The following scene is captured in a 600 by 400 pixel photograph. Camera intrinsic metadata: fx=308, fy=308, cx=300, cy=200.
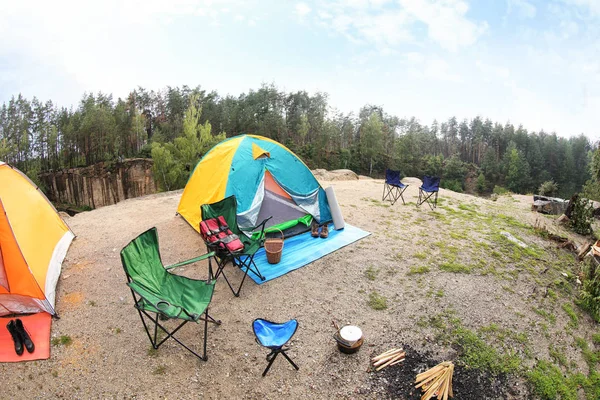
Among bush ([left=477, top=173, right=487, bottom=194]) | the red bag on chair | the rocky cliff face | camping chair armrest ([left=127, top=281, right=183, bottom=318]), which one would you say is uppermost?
the red bag on chair

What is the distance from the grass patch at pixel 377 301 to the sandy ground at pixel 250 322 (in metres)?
0.07

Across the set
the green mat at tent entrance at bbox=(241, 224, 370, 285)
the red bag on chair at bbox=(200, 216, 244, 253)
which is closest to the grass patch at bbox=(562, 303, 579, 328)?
the green mat at tent entrance at bbox=(241, 224, 370, 285)

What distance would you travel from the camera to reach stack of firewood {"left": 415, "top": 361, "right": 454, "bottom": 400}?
2.68m

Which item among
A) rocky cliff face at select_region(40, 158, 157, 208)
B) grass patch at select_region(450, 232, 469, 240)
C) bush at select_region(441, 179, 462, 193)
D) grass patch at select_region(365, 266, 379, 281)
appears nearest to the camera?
grass patch at select_region(365, 266, 379, 281)

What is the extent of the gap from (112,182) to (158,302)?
26.6 meters

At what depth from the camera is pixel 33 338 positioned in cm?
313

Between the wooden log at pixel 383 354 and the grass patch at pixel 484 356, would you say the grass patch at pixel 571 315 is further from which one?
the wooden log at pixel 383 354

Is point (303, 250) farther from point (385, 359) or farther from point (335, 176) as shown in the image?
point (335, 176)

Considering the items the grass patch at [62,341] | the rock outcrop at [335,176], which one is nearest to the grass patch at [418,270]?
the grass patch at [62,341]

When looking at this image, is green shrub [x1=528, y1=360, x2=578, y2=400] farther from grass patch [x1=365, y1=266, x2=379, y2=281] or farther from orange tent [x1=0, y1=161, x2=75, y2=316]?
orange tent [x1=0, y1=161, x2=75, y2=316]

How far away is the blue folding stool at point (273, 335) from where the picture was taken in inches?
103

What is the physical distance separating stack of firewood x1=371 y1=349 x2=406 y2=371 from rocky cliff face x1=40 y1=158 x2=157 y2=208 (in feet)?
83.7

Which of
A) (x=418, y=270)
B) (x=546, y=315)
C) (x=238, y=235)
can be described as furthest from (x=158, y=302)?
(x=546, y=315)

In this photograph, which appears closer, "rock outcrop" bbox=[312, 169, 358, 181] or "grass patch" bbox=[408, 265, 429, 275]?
"grass patch" bbox=[408, 265, 429, 275]
